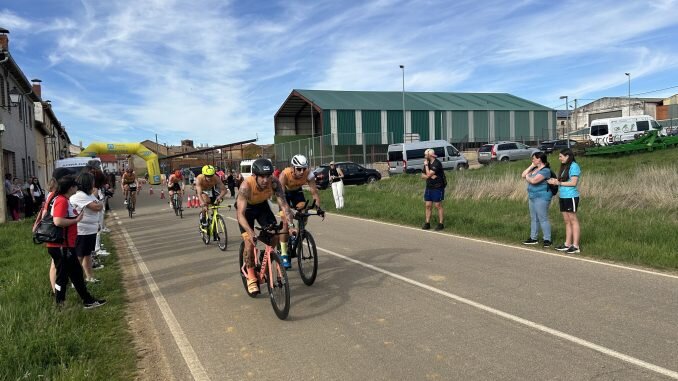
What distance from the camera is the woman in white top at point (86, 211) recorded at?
21.1 feet

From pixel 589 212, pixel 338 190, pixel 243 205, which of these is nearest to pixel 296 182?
pixel 243 205

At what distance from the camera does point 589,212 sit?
12.0 metres

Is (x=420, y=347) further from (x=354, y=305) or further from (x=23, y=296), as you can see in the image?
(x=23, y=296)

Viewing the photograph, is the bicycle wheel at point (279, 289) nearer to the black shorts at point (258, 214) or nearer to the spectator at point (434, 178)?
the black shorts at point (258, 214)

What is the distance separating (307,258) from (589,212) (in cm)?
831

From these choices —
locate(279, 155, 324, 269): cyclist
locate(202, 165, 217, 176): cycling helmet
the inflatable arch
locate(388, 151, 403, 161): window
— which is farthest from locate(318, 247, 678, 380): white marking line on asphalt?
the inflatable arch

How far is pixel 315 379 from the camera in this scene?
3.82 m

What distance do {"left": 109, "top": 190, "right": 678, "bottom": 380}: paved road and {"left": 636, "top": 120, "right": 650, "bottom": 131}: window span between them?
29761 mm

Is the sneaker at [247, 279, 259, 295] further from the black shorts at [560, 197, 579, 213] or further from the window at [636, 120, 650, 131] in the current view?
the window at [636, 120, 650, 131]

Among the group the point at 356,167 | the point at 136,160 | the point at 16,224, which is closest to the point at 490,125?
the point at 356,167

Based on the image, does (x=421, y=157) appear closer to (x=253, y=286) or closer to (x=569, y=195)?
(x=569, y=195)

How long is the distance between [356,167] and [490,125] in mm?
28743

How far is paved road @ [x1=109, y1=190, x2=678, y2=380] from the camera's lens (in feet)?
13.0

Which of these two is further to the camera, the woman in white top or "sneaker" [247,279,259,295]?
the woman in white top
